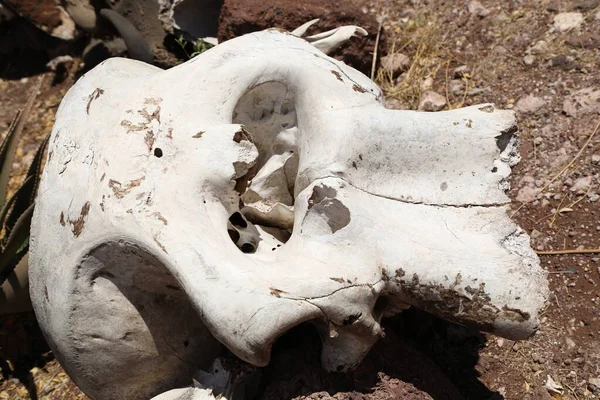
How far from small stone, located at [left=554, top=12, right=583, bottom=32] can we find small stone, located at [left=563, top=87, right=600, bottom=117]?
1.32 ft

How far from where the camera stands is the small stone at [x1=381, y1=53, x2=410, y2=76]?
3.40 metres

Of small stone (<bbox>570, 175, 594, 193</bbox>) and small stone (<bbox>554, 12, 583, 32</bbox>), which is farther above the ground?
small stone (<bbox>554, 12, 583, 32</bbox>)

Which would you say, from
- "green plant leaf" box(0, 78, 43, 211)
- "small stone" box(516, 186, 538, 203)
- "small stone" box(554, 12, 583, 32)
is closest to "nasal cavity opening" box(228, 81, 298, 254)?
"small stone" box(516, 186, 538, 203)

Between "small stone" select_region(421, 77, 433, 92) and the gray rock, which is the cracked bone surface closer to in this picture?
the gray rock

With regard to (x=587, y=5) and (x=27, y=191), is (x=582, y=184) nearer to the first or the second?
(x=587, y=5)

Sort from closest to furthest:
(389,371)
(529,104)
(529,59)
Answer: (389,371)
(529,104)
(529,59)

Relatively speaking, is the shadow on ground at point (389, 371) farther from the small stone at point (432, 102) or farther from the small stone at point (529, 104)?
the small stone at point (432, 102)

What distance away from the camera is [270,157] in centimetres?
208

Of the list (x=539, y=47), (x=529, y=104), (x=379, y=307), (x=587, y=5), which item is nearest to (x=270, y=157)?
(x=379, y=307)

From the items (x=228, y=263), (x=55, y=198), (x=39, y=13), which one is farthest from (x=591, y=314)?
(x=39, y=13)

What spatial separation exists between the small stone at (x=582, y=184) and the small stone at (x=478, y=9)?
3.70 feet

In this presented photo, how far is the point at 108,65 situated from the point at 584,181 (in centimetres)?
185

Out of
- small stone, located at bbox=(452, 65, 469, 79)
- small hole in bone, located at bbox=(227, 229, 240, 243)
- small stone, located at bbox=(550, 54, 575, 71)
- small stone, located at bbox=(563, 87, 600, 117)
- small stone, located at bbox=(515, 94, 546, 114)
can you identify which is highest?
small hole in bone, located at bbox=(227, 229, 240, 243)

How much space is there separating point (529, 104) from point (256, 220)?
1.52 m
